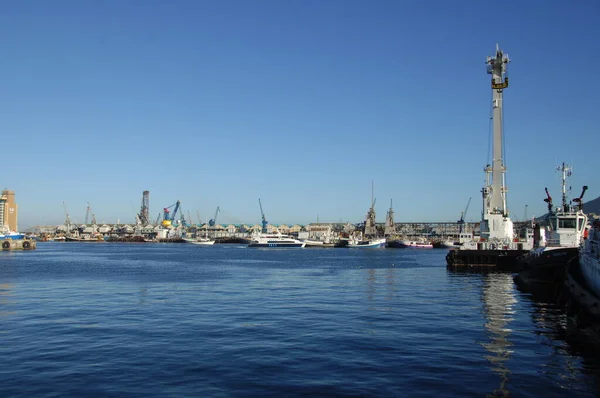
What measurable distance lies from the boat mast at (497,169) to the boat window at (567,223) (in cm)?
2221

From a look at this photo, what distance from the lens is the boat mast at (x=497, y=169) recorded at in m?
88.3

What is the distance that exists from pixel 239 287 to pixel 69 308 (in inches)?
739

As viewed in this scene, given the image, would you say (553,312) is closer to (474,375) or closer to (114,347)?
(474,375)

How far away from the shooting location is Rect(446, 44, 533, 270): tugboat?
8081cm

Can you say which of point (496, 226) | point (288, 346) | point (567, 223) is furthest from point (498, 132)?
point (288, 346)

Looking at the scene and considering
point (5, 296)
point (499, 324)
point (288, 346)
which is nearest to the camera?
point (288, 346)

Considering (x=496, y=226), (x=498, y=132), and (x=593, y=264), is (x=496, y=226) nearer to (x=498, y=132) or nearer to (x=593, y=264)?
(x=498, y=132)

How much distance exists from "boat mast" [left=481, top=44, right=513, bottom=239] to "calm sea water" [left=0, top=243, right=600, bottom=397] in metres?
45.4

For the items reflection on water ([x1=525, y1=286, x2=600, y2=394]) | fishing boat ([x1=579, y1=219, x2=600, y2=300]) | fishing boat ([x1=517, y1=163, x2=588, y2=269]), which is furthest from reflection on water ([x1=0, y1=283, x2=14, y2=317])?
fishing boat ([x1=517, y1=163, x2=588, y2=269])

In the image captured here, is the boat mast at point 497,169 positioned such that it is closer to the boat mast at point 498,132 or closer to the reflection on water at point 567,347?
the boat mast at point 498,132

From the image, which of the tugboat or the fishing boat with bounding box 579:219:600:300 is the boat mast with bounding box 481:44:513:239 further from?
the fishing boat with bounding box 579:219:600:300

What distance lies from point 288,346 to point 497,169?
75594 mm

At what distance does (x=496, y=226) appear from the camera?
289ft

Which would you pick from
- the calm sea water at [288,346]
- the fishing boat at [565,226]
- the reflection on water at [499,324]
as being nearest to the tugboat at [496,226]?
the fishing boat at [565,226]
